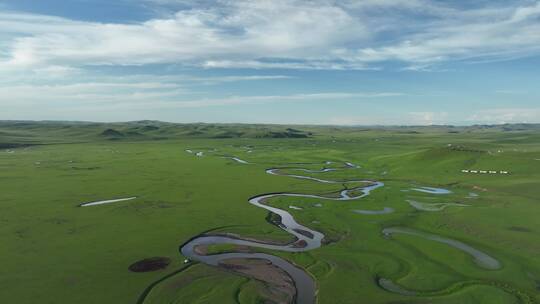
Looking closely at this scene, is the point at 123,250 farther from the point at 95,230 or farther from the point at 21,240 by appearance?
the point at 21,240

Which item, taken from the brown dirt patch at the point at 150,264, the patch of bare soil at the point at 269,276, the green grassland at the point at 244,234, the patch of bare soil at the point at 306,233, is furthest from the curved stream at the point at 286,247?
the brown dirt patch at the point at 150,264

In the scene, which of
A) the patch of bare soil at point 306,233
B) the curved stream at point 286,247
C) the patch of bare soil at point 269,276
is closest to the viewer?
the patch of bare soil at point 269,276

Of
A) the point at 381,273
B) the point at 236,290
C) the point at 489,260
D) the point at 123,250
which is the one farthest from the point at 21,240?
the point at 489,260

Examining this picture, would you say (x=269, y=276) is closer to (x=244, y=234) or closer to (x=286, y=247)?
(x=286, y=247)

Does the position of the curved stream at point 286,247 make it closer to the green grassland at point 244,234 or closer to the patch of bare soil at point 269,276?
the patch of bare soil at point 269,276

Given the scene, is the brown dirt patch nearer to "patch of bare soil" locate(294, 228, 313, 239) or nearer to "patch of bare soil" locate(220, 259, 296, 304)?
"patch of bare soil" locate(220, 259, 296, 304)

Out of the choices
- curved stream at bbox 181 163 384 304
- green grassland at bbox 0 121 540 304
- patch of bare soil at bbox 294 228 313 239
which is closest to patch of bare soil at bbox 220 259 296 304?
curved stream at bbox 181 163 384 304
